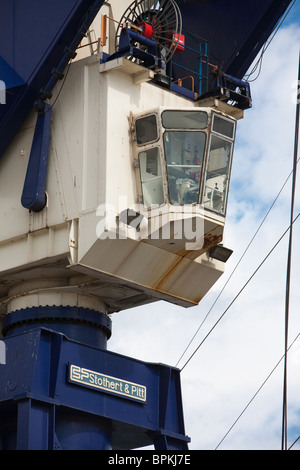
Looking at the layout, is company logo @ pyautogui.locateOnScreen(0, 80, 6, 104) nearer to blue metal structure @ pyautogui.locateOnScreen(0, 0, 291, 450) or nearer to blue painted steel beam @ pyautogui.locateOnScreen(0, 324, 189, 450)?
blue metal structure @ pyautogui.locateOnScreen(0, 0, 291, 450)

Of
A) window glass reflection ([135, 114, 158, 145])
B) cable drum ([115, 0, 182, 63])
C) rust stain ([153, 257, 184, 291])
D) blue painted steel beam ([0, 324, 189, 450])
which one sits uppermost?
cable drum ([115, 0, 182, 63])

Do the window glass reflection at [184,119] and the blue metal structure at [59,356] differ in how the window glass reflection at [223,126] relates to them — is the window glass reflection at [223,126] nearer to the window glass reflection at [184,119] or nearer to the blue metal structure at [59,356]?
Answer: the window glass reflection at [184,119]

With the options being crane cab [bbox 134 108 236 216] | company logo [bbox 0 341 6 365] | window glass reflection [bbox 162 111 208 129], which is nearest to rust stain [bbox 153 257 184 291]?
crane cab [bbox 134 108 236 216]

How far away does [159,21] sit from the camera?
36031 mm

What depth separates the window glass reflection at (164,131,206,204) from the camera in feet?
112

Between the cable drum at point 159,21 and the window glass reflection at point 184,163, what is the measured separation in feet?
7.63

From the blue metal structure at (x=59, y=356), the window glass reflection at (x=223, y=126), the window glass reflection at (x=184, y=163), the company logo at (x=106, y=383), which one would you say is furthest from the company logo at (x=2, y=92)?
the company logo at (x=106, y=383)

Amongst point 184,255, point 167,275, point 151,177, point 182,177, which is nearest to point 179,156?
point 182,177

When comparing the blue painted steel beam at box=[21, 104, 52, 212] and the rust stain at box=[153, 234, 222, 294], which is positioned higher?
the blue painted steel beam at box=[21, 104, 52, 212]

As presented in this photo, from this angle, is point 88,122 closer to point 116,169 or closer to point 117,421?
point 116,169

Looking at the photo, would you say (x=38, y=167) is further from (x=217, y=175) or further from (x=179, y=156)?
(x=217, y=175)

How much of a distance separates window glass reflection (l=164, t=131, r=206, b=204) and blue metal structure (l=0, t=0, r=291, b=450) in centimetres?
222

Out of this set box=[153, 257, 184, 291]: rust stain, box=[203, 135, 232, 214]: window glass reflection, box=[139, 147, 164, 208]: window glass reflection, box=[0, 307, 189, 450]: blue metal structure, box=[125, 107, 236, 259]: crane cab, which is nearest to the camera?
box=[0, 307, 189, 450]: blue metal structure
